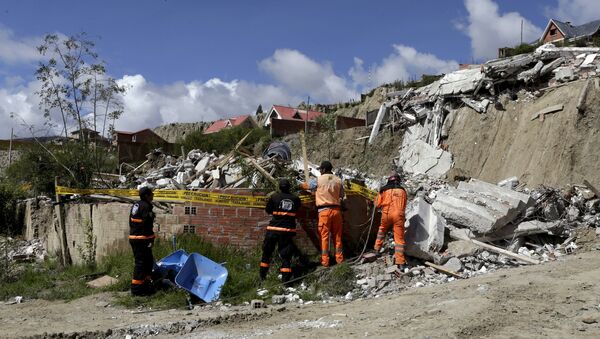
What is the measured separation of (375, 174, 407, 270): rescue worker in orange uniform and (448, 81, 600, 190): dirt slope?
713 centimetres

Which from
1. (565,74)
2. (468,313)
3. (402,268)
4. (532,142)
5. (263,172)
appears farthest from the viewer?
(565,74)

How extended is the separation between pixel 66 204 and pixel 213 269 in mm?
5393

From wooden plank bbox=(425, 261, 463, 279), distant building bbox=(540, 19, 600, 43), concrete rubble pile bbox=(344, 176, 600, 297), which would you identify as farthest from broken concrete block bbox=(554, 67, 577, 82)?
distant building bbox=(540, 19, 600, 43)

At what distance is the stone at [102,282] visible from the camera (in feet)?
29.1

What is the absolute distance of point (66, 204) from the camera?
11.9 metres

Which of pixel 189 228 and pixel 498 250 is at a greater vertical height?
pixel 189 228

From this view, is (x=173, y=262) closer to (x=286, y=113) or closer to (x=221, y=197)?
(x=221, y=197)

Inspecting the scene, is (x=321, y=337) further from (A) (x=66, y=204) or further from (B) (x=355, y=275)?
(A) (x=66, y=204)

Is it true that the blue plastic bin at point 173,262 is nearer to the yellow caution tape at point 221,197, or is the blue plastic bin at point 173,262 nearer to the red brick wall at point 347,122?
the yellow caution tape at point 221,197

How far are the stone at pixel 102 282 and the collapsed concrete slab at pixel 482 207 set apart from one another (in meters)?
5.82

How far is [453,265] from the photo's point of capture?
8.53 m

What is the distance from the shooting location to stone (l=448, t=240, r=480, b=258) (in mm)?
8852

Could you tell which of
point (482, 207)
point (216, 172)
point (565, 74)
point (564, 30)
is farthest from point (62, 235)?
point (564, 30)

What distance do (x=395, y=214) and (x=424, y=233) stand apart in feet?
2.27
